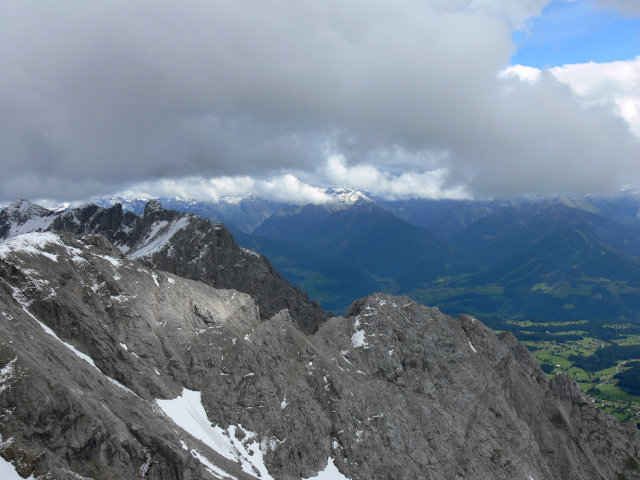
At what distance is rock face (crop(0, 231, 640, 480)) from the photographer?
64.2 metres

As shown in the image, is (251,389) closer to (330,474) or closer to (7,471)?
(330,474)

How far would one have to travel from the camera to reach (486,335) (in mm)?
144250

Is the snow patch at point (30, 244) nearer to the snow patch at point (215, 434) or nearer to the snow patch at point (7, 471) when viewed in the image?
the snow patch at point (215, 434)

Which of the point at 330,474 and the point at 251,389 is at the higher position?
the point at 251,389

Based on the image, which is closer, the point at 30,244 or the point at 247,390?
the point at 30,244

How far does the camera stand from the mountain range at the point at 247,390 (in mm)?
64188

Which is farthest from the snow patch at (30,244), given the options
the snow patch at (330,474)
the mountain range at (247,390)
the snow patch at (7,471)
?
the snow patch at (330,474)

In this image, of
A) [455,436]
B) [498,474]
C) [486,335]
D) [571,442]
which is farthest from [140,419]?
[571,442]

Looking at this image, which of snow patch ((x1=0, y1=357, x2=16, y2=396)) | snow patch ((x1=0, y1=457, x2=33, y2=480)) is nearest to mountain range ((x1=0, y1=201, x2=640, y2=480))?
snow patch ((x1=0, y1=457, x2=33, y2=480))

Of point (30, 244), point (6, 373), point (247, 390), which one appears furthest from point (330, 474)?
point (30, 244)

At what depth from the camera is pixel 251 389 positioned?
100625 millimetres

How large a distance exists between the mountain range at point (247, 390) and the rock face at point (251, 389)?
34cm

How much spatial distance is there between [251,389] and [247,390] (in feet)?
3.20

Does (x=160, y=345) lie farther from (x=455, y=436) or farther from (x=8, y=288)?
(x=455, y=436)
